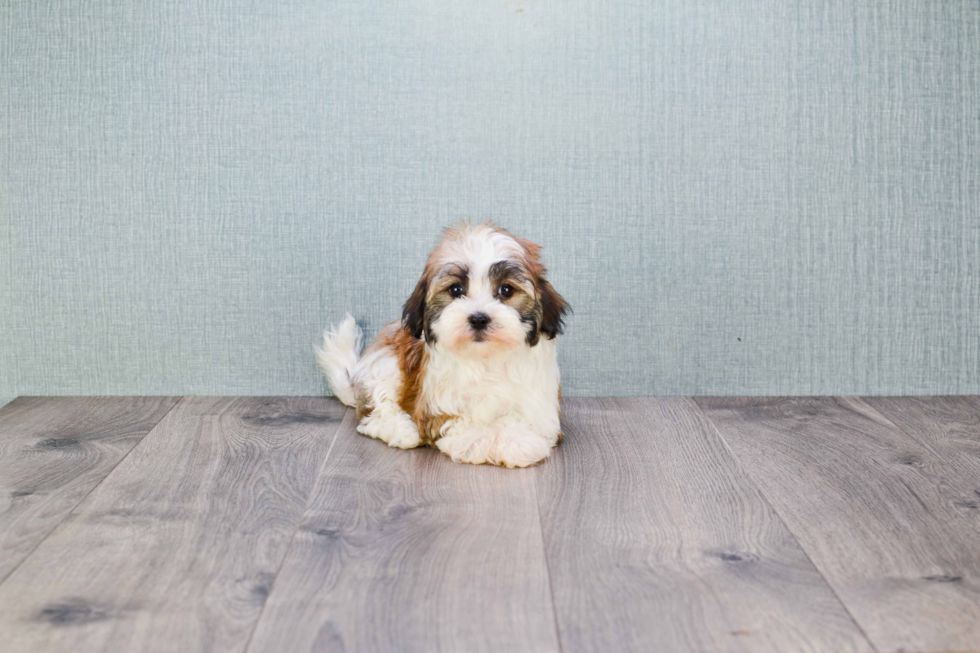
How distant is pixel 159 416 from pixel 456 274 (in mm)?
1001

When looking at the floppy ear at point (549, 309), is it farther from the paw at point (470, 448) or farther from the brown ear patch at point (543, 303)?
the paw at point (470, 448)

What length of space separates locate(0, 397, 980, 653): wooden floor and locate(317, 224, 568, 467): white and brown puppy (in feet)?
0.23

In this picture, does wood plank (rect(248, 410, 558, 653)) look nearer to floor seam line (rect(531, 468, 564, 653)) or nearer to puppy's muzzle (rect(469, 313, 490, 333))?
floor seam line (rect(531, 468, 564, 653))

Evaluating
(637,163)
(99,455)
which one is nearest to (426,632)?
(99,455)

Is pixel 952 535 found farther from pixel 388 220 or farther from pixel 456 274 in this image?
pixel 388 220

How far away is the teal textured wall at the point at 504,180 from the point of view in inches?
90.4

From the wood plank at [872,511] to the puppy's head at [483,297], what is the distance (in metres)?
0.60

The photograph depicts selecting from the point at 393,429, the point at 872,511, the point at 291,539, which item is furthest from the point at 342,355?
the point at 872,511

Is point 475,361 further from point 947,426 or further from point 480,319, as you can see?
point 947,426

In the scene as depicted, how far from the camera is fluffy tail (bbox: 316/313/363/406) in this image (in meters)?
2.33

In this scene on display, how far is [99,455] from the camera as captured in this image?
1957 mm

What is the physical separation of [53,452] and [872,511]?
181 centimetres

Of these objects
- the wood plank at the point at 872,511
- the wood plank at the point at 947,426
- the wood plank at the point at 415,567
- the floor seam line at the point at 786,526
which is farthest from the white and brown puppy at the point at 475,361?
the wood plank at the point at 947,426

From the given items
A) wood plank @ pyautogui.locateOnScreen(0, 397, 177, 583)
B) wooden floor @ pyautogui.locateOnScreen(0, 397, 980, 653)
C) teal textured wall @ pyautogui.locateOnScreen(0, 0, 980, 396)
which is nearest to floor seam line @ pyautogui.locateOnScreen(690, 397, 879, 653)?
wooden floor @ pyautogui.locateOnScreen(0, 397, 980, 653)
